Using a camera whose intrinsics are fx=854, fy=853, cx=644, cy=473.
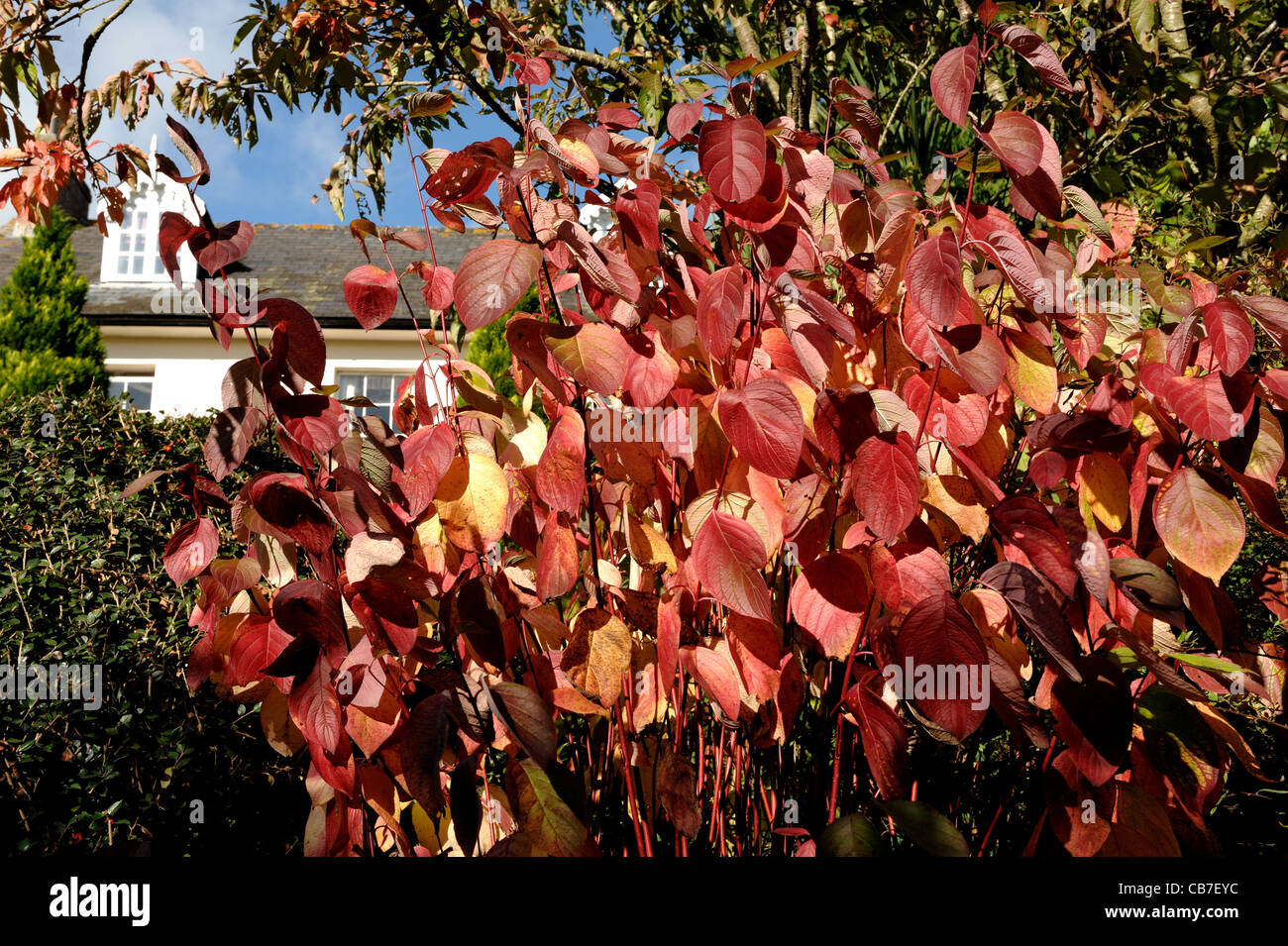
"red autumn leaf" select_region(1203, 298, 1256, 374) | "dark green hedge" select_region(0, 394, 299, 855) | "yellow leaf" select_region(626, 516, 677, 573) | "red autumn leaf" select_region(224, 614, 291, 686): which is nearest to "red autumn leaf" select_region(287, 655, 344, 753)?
"red autumn leaf" select_region(224, 614, 291, 686)

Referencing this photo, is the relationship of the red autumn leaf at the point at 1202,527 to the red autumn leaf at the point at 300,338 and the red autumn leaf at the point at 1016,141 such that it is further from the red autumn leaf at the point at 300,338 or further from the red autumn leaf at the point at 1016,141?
the red autumn leaf at the point at 300,338

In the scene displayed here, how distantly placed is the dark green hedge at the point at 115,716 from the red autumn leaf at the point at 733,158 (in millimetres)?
2182

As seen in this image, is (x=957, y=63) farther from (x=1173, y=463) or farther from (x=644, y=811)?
(x=644, y=811)

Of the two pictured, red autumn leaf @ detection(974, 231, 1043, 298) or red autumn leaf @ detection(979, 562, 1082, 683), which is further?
red autumn leaf @ detection(974, 231, 1043, 298)

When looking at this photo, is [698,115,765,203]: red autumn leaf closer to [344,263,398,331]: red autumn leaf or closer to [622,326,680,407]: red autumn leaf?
[622,326,680,407]: red autumn leaf

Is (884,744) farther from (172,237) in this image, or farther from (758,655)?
(172,237)

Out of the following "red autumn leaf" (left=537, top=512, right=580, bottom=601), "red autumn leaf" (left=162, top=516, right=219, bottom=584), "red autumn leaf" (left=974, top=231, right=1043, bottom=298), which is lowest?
"red autumn leaf" (left=537, top=512, right=580, bottom=601)

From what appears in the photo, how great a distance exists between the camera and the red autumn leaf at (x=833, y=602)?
902 millimetres

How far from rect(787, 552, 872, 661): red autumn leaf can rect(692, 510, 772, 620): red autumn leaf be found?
91 mm

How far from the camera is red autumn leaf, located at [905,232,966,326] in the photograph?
2.74ft

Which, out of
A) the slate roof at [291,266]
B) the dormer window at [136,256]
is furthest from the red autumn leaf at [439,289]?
the dormer window at [136,256]

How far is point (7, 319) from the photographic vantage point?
10594 millimetres

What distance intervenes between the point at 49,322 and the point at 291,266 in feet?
12.9
